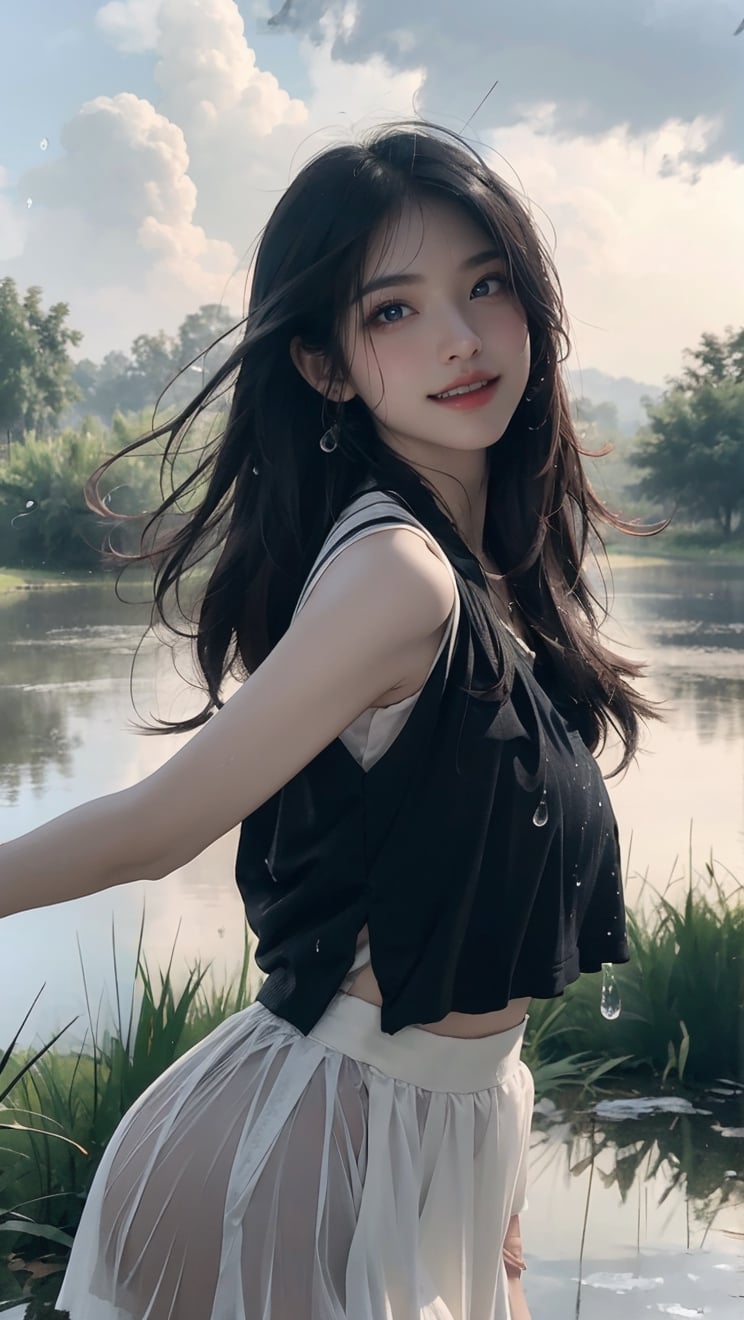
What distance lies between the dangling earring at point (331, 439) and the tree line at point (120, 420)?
0.68 metres

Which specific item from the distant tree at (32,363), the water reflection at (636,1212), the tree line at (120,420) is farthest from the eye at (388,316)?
the water reflection at (636,1212)

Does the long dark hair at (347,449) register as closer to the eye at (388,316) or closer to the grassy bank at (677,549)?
the eye at (388,316)

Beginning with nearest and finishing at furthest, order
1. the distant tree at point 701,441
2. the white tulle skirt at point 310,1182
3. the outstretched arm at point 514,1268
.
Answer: the white tulle skirt at point 310,1182, the outstretched arm at point 514,1268, the distant tree at point 701,441

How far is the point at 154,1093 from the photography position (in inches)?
38.3

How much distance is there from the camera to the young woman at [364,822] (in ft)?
2.64

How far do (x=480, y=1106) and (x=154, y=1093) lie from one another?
261mm

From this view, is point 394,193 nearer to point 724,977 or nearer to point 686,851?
point 686,851

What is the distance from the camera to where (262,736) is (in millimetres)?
778

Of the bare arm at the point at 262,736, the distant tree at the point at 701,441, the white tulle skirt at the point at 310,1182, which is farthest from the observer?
the distant tree at the point at 701,441

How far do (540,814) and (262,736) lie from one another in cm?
25

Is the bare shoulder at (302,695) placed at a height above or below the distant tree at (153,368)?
below

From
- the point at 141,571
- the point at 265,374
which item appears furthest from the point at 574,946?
the point at 141,571

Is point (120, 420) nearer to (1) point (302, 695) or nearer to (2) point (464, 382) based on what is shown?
(2) point (464, 382)

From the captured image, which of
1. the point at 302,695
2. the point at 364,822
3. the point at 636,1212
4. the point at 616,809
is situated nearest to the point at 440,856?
the point at 364,822
